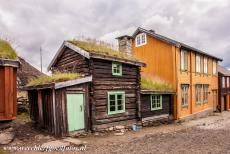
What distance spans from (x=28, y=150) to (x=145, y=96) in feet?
33.1

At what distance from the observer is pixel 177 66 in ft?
68.0

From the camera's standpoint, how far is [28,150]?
31.4 feet

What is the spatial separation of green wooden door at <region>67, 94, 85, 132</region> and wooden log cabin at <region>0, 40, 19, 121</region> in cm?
283

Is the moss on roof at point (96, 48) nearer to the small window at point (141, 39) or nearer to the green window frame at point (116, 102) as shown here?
the green window frame at point (116, 102)

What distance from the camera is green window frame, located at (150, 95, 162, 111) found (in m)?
18.5

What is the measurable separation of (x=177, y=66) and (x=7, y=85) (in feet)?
47.3

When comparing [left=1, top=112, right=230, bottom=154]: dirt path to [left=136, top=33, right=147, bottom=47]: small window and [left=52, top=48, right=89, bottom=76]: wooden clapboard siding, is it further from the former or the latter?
[left=136, top=33, right=147, bottom=47]: small window

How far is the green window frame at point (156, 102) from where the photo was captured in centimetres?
1845

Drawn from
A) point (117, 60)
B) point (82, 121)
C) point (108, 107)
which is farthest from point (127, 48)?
point (82, 121)

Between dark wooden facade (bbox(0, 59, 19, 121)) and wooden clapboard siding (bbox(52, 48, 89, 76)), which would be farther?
wooden clapboard siding (bbox(52, 48, 89, 76))

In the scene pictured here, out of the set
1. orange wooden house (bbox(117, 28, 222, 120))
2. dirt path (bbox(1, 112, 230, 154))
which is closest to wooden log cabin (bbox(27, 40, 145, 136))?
dirt path (bbox(1, 112, 230, 154))

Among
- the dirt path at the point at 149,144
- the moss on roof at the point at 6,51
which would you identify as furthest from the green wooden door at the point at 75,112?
the moss on roof at the point at 6,51

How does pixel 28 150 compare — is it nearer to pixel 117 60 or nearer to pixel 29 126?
pixel 29 126

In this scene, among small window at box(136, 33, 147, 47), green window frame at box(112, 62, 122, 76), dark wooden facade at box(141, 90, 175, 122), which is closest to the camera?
green window frame at box(112, 62, 122, 76)
